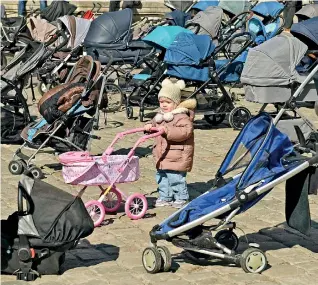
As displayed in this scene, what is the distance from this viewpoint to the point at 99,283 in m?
6.80

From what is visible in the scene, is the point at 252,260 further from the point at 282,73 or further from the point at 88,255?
the point at 282,73

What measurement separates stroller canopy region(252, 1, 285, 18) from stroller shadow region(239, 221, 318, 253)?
409 inches

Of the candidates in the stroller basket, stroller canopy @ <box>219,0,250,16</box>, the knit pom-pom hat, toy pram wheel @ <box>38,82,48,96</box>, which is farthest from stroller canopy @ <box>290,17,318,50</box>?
stroller canopy @ <box>219,0,250,16</box>

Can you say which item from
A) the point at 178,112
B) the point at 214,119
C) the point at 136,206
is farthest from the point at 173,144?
the point at 214,119

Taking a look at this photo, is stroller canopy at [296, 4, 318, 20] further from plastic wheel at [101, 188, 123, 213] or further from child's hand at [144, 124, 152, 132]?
child's hand at [144, 124, 152, 132]

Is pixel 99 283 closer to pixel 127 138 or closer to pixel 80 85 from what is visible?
pixel 80 85

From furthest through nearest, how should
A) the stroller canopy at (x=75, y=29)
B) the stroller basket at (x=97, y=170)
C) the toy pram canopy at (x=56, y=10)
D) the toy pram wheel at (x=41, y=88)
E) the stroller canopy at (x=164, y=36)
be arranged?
the toy pram canopy at (x=56, y=10)
the toy pram wheel at (x=41, y=88)
the stroller canopy at (x=75, y=29)
the stroller canopy at (x=164, y=36)
the stroller basket at (x=97, y=170)

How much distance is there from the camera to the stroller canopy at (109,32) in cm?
1509

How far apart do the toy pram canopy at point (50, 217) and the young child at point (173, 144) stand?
168cm

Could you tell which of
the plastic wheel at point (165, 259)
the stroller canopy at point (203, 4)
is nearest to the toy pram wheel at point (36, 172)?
the plastic wheel at point (165, 259)

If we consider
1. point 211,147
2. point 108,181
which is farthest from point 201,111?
point 108,181

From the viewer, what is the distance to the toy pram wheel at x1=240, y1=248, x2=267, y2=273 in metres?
6.93

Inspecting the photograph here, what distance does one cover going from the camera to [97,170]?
8383mm

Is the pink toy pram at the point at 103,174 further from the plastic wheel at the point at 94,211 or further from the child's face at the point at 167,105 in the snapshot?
the child's face at the point at 167,105
